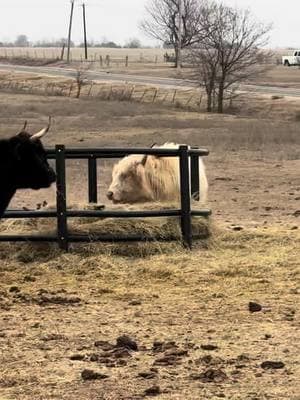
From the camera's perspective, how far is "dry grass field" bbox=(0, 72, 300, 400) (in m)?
5.19

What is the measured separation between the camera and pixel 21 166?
26.2 ft

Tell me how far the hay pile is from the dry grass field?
3 cm

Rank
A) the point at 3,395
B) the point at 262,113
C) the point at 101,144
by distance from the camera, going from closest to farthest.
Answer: the point at 3,395
the point at 101,144
the point at 262,113

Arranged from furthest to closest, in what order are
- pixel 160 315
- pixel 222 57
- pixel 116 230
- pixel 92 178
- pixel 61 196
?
1. pixel 222 57
2. pixel 92 178
3. pixel 116 230
4. pixel 61 196
5. pixel 160 315

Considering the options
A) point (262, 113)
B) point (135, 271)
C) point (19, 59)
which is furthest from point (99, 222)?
point (19, 59)

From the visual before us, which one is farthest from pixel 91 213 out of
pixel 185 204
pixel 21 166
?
pixel 21 166

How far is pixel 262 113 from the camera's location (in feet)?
144

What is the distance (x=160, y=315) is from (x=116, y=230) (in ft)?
9.17

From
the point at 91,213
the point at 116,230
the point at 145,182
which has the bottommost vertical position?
the point at 116,230

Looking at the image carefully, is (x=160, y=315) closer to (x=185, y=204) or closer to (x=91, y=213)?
(x=91, y=213)

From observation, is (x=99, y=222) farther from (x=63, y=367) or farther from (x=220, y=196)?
(x=220, y=196)

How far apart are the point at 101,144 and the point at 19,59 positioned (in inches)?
3639

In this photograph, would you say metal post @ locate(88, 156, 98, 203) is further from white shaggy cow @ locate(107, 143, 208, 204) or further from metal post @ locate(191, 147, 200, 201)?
metal post @ locate(191, 147, 200, 201)

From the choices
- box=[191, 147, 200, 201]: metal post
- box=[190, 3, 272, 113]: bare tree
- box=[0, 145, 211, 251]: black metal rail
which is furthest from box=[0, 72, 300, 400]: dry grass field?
box=[190, 3, 272, 113]: bare tree
